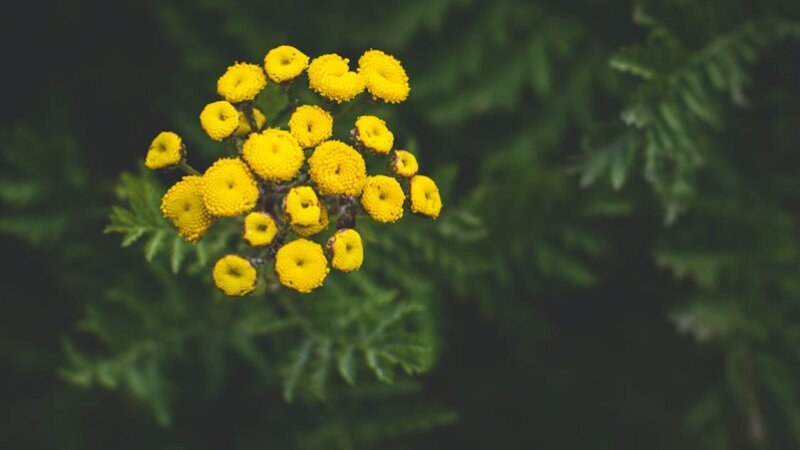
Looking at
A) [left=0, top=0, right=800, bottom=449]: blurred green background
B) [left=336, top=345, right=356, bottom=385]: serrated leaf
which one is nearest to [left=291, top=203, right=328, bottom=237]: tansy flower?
[left=336, top=345, right=356, bottom=385]: serrated leaf

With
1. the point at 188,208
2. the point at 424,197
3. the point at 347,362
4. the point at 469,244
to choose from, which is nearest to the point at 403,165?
the point at 424,197

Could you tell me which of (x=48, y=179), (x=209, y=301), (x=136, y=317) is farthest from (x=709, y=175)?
(x=48, y=179)

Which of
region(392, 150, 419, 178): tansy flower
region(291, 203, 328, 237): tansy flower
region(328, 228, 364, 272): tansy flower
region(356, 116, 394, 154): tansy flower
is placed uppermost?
region(356, 116, 394, 154): tansy flower

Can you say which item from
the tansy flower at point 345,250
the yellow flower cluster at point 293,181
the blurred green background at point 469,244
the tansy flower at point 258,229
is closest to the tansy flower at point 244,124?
the yellow flower cluster at point 293,181

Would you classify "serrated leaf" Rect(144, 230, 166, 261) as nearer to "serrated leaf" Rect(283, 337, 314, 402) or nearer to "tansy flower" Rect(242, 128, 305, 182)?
"tansy flower" Rect(242, 128, 305, 182)

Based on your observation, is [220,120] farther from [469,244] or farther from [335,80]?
[469,244]

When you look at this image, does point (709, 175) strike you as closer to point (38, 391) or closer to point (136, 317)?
point (136, 317)
